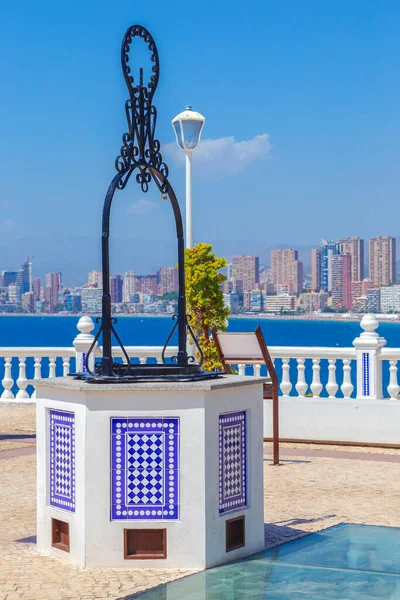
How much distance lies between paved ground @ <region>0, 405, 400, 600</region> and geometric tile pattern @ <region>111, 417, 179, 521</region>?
413mm

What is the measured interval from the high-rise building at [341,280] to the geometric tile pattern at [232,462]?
497 feet

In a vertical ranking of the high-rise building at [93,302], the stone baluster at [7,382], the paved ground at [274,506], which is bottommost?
the paved ground at [274,506]

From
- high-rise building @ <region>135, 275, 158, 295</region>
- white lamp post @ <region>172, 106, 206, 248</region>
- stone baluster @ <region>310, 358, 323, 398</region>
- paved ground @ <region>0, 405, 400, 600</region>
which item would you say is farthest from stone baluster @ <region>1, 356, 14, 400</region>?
high-rise building @ <region>135, 275, 158, 295</region>

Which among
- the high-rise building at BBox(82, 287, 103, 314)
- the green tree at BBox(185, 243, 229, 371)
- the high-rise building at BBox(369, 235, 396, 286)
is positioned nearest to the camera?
the high-rise building at BBox(82, 287, 103, 314)

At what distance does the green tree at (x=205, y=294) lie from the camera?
14.0m

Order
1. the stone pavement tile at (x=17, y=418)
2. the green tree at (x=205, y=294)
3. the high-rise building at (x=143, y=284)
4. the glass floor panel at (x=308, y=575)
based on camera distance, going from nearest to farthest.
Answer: the glass floor panel at (x=308, y=575) → the green tree at (x=205, y=294) → the stone pavement tile at (x=17, y=418) → the high-rise building at (x=143, y=284)

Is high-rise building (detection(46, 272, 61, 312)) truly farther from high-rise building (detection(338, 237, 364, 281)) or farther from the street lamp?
the street lamp

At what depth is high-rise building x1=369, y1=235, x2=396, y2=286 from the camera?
169 m

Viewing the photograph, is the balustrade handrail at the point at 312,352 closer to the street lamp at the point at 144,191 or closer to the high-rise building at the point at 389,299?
the street lamp at the point at 144,191

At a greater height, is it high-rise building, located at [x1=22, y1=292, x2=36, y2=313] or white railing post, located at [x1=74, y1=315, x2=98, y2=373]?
high-rise building, located at [x1=22, y1=292, x2=36, y2=313]

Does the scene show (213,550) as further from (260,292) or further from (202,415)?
(260,292)

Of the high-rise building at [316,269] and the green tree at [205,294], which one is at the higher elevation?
the high-rise building at [316,269]

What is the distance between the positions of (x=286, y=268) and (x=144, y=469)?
169183 mm

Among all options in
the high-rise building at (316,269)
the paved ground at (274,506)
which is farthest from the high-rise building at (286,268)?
the paved ground at (274,506)
